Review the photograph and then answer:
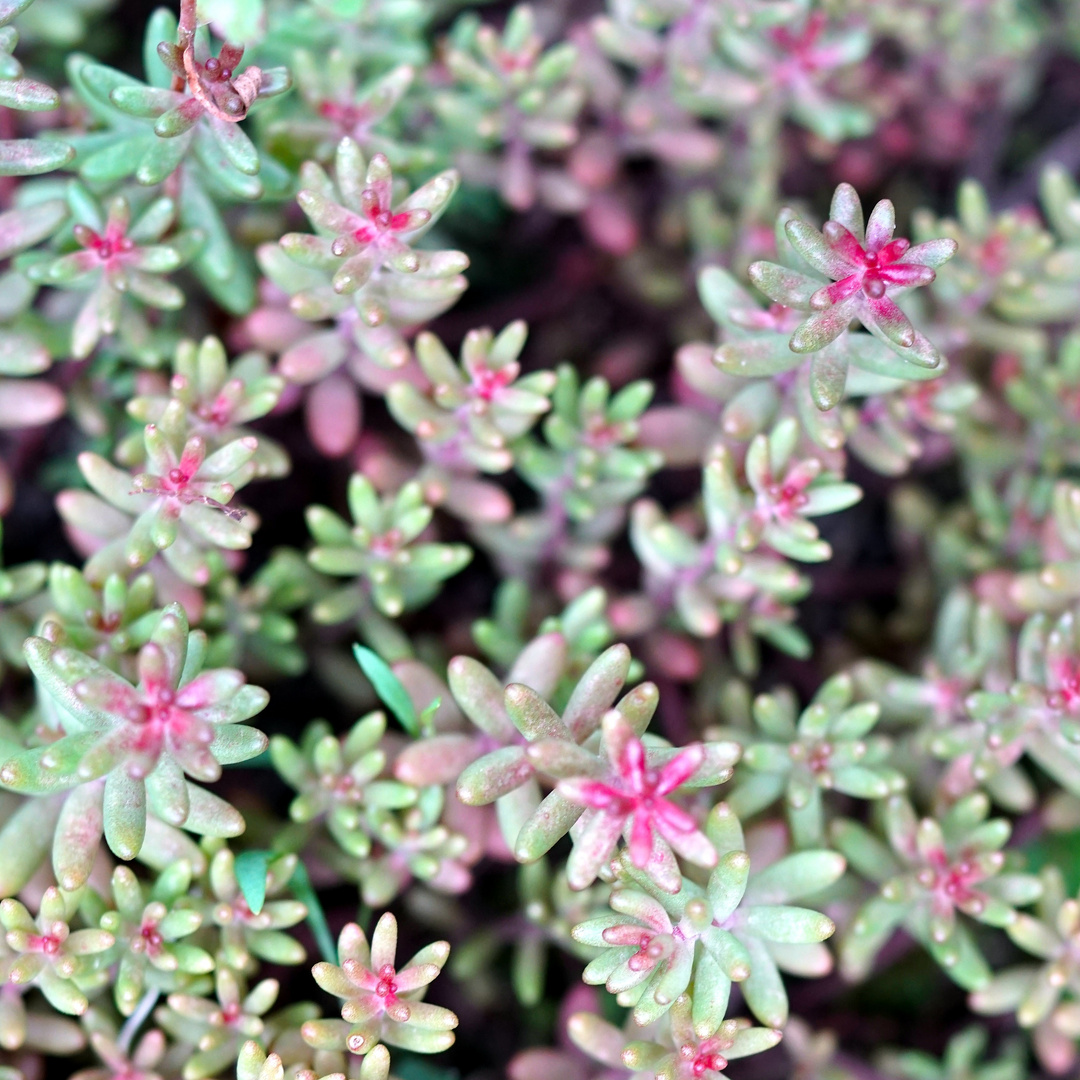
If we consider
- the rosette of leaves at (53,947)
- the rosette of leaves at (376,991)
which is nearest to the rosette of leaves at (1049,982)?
the rosette of leaves at (376,991)

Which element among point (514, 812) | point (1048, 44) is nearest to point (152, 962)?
point (514, 812)

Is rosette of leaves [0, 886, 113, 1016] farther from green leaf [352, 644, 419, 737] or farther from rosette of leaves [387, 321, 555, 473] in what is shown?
rosette of leaves [387, 321, 555, 473]

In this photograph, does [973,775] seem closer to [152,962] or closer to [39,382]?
[152,962]

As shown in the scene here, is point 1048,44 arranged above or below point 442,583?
above

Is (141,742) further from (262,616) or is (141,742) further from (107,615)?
(262,616)

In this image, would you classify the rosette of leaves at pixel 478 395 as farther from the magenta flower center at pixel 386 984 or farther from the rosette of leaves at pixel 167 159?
the magenta flower center at pixel 386 984

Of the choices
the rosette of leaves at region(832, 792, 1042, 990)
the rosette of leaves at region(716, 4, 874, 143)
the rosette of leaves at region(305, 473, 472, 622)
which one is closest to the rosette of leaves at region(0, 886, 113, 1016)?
the rosette of leaves at region(305, 473, 472, 622)

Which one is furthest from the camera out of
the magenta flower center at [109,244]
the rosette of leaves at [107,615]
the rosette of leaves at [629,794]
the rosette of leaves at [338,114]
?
the rosette of leaves at [338,114]
